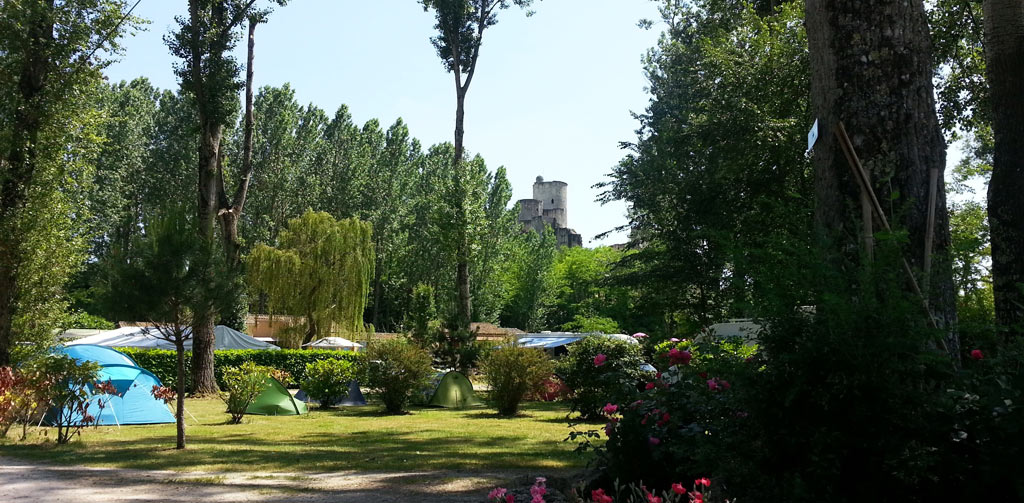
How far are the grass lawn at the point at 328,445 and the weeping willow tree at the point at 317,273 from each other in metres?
15.5

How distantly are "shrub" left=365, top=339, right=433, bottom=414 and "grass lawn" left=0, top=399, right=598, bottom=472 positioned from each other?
1.34m

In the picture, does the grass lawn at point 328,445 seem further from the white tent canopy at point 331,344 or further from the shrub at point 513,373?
the white tent canopy at point 331,344

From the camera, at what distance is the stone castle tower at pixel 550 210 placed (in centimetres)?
8156

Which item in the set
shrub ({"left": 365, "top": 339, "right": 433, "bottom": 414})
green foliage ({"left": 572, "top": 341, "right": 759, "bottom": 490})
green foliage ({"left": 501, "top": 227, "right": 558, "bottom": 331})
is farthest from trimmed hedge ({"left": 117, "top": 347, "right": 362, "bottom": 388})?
green foliage ({"left": 501, "top": 227, "right": 558, "bottom": 331})

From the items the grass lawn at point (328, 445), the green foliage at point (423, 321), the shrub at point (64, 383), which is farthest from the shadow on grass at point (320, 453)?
the green foliage at point (423, 321)

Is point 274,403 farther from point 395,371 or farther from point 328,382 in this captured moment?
point 395,371

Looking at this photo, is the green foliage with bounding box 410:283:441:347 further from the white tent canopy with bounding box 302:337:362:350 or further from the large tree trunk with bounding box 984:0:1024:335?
the large tree trunk with bounding box 984:0:1024:335

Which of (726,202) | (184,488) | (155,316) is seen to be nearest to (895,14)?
(184,488)

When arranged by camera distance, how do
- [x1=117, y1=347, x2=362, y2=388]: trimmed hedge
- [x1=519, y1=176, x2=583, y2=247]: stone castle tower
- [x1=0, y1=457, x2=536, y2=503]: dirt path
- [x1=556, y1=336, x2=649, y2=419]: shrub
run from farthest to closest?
[x1=519, y1=176, x2=583, y2=247]: stone castle tower
[x1=117, y1=347, x2=362, y2=388]: trimmed hedge
[x1=556, y1=336, x2=649, y2=419]: shrub
[x1=0, y1=457, x2=536, y2=503]: dirt path

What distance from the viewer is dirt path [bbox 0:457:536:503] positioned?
6.42 metres

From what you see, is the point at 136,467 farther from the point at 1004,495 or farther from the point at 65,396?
the point at 1004,495

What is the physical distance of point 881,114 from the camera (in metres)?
4.46

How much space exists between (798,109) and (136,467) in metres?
13.8

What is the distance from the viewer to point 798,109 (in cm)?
1578
